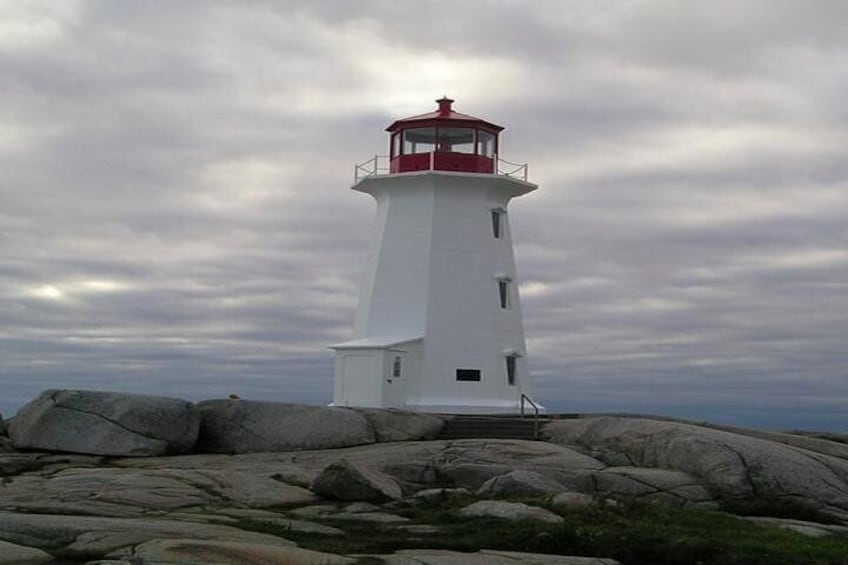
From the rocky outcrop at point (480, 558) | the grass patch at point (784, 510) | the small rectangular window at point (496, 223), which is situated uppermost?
the small rectangular window at point (496, 223)

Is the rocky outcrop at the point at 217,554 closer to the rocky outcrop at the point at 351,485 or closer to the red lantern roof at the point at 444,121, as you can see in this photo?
the rocky outcrop at the point at 351,485

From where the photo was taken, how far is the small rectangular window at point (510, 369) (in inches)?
Answer: 1313

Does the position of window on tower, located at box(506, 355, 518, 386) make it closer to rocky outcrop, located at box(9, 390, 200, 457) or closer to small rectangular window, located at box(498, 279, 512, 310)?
Answer: small rectangular window, located at box(498, 279, 512, 310)

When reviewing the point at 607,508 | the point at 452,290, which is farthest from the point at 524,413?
the point at 607,508

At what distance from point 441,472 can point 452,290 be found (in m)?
11.6

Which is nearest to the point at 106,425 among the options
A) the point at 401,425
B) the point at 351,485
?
the point at 401,425

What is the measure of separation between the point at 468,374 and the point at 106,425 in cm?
1142

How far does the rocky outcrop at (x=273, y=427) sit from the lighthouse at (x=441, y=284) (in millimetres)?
4742

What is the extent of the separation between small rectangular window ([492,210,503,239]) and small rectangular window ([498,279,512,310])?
1.43m

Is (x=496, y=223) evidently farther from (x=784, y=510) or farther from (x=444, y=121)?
(x=784, y=510)

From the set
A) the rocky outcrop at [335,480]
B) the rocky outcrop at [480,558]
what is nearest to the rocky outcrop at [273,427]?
the rocky outcrop at [335,480]

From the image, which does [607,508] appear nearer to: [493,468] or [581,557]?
[581,557]

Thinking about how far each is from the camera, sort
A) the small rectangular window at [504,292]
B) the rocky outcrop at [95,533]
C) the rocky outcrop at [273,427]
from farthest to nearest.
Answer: the small rectangular window at [504,292] < the rocky outcrop at [273,427] < the rocky outcrop at [95,533]

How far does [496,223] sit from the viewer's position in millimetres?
34375
